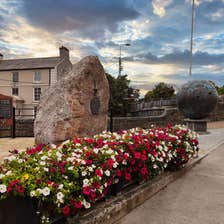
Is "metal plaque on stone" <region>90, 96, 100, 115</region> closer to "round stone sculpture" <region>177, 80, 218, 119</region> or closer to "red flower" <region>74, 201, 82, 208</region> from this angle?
"red flower" <region>74, 201, 82, 208</region>

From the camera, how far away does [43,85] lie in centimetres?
2717

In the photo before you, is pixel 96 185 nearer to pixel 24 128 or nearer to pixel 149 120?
pixel 24 128

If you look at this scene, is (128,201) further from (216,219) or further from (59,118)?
(59,118)

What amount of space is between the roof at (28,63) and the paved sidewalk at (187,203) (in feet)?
79.8

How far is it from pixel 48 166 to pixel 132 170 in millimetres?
1332

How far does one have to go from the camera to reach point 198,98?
35.8 feet

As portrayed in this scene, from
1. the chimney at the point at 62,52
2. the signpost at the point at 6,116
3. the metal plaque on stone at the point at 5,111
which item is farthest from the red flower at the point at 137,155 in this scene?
the chimney at the point at 62,52

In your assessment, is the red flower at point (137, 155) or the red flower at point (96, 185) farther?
the red flower at point (137, 155)

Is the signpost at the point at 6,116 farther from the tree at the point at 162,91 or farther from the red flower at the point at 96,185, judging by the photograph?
the tree at the point at 162,91

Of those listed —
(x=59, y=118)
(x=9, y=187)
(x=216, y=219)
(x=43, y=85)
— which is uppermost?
(x=43, y=85)

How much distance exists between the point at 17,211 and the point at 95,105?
4.32 metres

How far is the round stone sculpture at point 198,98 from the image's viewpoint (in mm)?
10922

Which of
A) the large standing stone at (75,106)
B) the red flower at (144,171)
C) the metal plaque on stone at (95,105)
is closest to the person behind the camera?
the red flower at (144,171)

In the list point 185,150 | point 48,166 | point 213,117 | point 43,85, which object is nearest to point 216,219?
point 185,150
